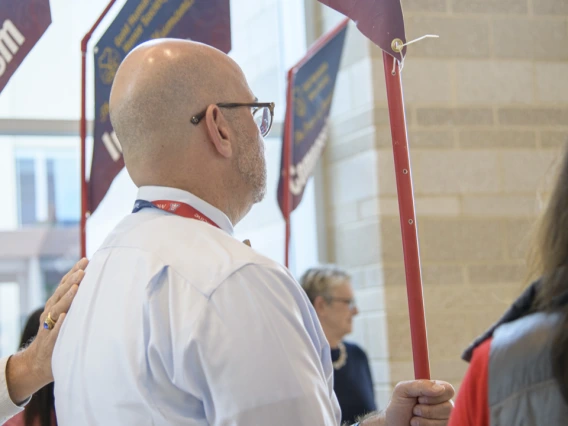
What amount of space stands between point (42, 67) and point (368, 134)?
174cm

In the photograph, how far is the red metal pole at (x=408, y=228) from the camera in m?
1.63

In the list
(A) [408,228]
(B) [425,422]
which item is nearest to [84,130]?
(A) [408,228]

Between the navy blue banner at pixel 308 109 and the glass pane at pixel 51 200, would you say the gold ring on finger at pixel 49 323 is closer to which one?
the navy blue banner at pixel 308 109

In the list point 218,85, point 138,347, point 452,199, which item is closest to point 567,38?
point 452,199

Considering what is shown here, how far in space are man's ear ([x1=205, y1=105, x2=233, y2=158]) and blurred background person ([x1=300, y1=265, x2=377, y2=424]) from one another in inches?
92.8

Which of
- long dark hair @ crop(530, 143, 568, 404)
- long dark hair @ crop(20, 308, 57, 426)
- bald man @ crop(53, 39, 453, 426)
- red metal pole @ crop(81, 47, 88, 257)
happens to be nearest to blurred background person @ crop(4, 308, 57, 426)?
long dark hair @ crop(20, 308, 57, 426)

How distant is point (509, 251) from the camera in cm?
425

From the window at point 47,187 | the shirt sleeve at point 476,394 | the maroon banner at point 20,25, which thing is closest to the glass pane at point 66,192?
the window at point 47,187

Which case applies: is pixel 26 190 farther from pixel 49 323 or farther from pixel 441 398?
pixel 441 398

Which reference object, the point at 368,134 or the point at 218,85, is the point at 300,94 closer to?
the point at 368,134

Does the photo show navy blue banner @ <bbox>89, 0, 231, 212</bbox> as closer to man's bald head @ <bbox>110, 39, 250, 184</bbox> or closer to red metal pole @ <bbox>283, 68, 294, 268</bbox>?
red metal pole @ <bbox>283, 68, 294, 268</bbox>

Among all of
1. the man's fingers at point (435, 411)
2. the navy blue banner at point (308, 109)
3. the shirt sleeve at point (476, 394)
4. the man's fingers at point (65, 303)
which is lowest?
the man's fingers at point (435, 411)

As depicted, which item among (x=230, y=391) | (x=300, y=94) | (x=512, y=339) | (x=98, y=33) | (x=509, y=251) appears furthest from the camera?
(x=98, y=33)

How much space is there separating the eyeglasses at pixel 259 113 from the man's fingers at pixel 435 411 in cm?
62
